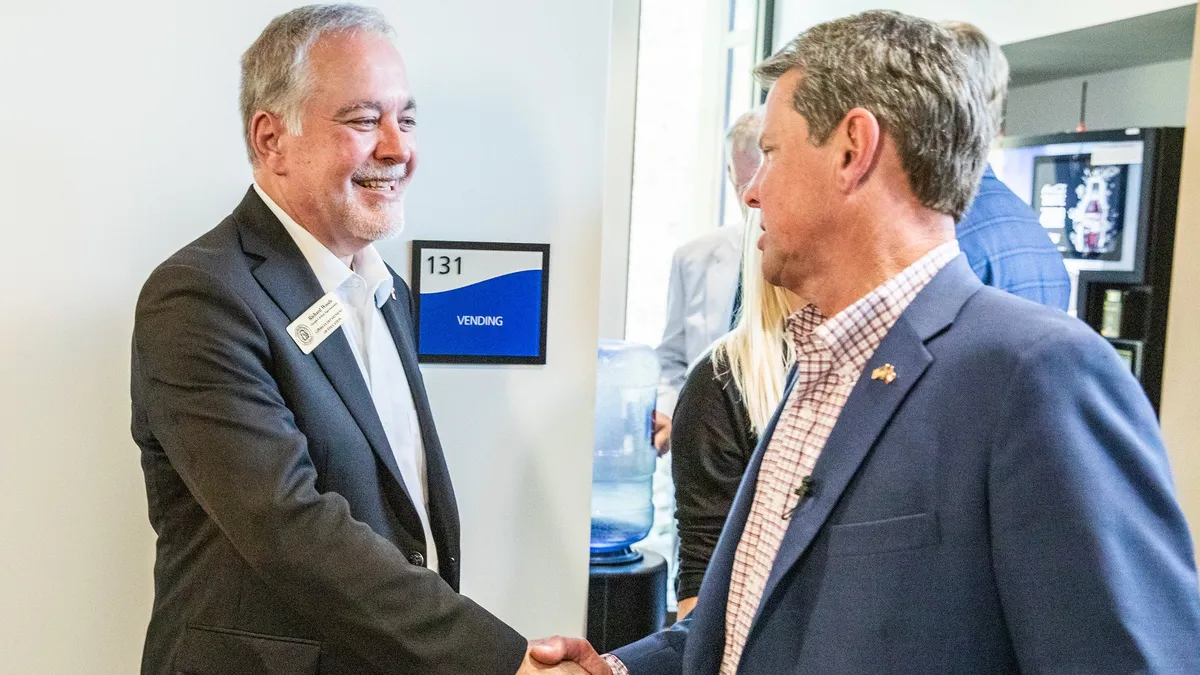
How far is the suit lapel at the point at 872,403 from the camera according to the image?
114 cm

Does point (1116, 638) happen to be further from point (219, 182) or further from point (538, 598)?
point (219, 182)

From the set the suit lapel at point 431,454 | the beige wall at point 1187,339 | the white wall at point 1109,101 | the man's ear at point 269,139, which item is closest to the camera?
the man's ear at point 269,139

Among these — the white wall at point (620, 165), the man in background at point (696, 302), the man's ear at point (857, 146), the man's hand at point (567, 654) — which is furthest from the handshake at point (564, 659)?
the white wall at point (620, 165)

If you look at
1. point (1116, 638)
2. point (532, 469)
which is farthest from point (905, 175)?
point (532, 469)

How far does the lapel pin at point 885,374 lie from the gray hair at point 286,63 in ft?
3.23

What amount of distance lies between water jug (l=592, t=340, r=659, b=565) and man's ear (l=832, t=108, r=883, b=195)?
1.83 meters

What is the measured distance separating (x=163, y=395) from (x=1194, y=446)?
3.37m

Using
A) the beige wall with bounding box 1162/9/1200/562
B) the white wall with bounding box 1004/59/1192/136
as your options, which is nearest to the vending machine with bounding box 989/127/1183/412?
the beige wall with bounding box 1162/9/1200/562

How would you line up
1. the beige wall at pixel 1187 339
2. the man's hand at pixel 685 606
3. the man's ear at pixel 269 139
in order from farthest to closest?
the beige wall at pixel 1187 339, the man's hand at pixel 685 606, the man's ear at pixel 269 139

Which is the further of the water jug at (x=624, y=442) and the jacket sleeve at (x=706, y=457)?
the water jug at (x=624, y=442)

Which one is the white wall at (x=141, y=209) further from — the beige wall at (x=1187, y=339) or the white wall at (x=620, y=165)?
the white wall at (x=620, y=165)

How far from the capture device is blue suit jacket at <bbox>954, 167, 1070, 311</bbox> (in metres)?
1.95

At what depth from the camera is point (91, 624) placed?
78.1 inches

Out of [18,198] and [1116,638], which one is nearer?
[1116,638]
